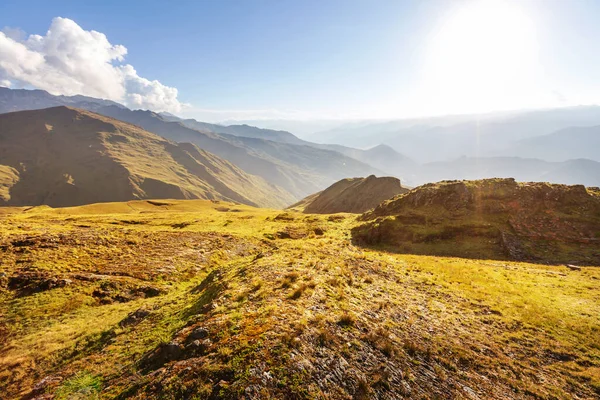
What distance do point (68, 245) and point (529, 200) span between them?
62829 mm

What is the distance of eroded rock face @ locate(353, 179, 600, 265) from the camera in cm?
3441

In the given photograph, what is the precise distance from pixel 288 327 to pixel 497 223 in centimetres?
4203

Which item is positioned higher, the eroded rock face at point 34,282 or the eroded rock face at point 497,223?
the eroded rock face at point 497,223

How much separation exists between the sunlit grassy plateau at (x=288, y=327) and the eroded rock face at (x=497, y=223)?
26.2 ft

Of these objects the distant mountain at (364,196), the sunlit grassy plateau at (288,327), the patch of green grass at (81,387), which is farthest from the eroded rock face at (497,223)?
the distant mountain at (364,196)

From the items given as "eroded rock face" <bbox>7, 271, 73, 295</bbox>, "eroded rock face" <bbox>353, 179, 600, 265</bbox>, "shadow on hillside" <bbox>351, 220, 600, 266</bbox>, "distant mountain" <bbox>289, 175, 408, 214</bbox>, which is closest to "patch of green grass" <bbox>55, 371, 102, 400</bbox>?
"eroded rock face" <bbox>7, 271, 73, 295</bbox>

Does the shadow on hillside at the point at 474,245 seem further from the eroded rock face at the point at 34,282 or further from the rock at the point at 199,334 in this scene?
the eroded rock face at the point at 34,282

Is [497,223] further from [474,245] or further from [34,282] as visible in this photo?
[34,282]

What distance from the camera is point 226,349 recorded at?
30.6ft

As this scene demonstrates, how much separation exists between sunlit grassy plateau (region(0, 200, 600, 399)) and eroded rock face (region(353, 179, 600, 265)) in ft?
26.2

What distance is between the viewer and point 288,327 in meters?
11.0

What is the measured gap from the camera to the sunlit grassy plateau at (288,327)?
9445 mm

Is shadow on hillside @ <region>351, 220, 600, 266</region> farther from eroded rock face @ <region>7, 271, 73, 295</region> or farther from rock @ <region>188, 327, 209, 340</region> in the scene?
eroded rock face @ <region>7, 271, 73, 295</region>

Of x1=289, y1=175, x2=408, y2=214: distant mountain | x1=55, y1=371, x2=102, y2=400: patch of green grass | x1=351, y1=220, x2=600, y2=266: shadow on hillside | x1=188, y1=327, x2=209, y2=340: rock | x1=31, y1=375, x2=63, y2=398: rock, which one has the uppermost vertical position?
x1=289, y1=175, x2=408, y2=214: distant mountain
